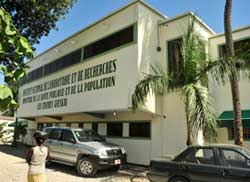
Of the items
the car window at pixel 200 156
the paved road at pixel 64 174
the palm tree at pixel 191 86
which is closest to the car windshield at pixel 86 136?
the paved road at pixel 64 174

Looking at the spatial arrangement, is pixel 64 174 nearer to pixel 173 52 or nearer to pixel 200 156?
pixel 200 156

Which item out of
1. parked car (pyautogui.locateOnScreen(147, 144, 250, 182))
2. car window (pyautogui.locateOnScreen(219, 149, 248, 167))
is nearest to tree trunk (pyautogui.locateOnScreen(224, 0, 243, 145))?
parked car (pyautogui.locateOnScreen(147, 144, 250, 182))

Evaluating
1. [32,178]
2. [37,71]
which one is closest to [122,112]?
[32,178]

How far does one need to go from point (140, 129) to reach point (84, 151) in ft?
13.0

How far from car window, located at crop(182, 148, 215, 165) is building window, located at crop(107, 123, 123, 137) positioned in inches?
319

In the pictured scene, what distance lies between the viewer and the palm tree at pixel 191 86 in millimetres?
9828

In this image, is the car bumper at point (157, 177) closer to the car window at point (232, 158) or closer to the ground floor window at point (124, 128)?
the car window at point (232, 158)

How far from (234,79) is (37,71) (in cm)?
1853

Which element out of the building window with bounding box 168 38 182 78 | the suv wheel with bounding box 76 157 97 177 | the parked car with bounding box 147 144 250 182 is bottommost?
the suv wheel with bounding box 76 157 97 177

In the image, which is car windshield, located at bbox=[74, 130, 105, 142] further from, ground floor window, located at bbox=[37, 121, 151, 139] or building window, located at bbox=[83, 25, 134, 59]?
building window, located at bbox=[83, 25, 134, 59]

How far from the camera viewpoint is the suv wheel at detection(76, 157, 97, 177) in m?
11.0

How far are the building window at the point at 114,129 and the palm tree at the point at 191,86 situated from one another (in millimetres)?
3941

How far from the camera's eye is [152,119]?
1388 centimetres

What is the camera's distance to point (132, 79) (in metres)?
13.0
